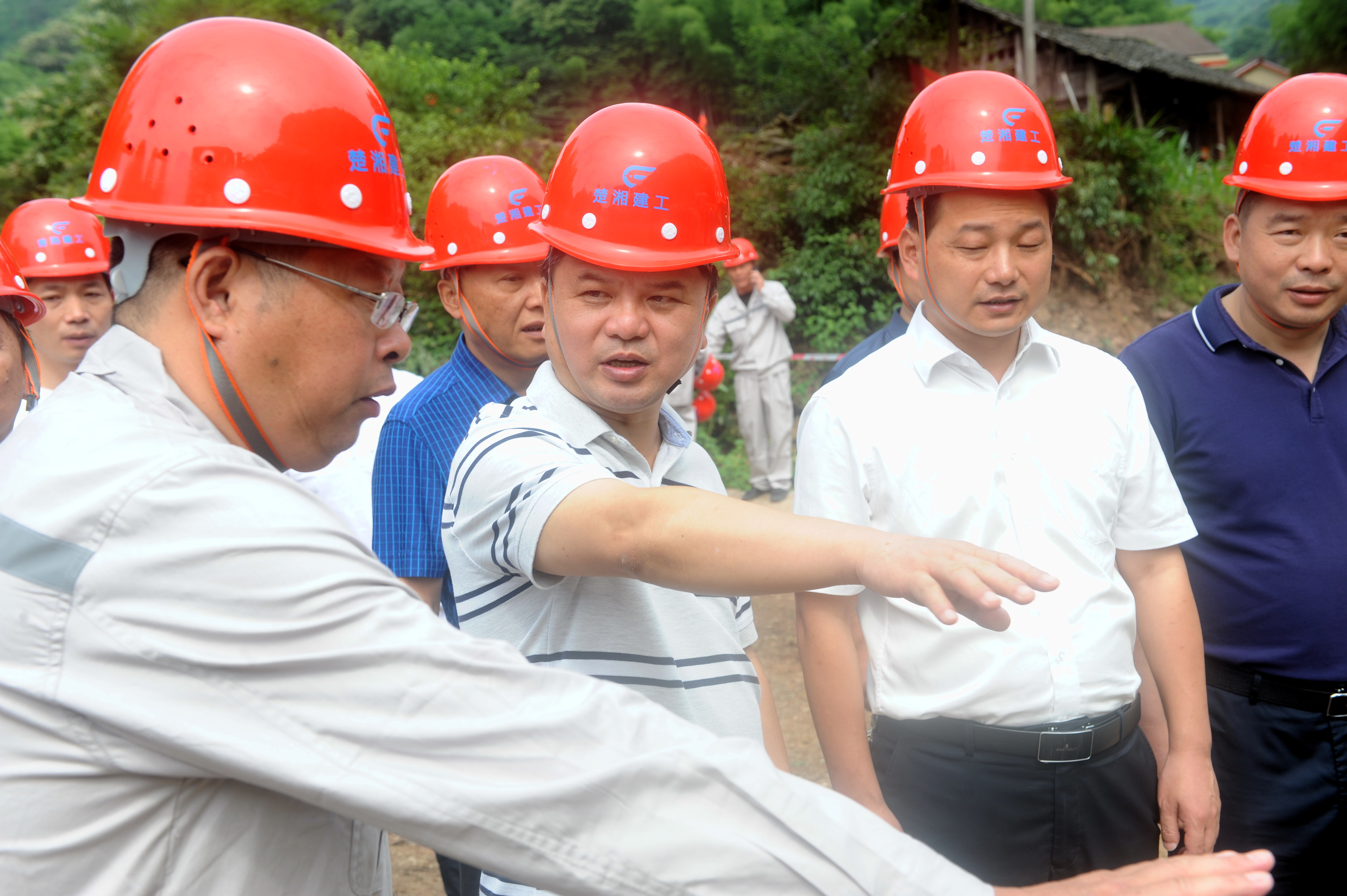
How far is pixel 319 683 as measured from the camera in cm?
A: 96

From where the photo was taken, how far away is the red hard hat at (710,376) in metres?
9.08

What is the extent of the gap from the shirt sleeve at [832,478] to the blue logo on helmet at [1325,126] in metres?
1.82

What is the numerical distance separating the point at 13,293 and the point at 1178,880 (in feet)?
11.2

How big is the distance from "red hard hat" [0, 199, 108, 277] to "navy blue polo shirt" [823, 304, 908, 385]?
11.4 ft

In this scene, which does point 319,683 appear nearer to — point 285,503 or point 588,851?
point 285,503

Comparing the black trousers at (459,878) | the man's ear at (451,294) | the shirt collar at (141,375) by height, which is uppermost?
the shirt collar at (141,375)

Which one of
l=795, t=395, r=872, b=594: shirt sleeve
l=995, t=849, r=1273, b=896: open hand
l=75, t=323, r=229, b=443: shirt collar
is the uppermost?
l=75, t=323, r=229, b=443: shirt collar

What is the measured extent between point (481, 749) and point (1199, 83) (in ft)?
101

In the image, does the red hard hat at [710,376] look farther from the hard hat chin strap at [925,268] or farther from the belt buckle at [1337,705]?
the belt buckle at [1337,705]

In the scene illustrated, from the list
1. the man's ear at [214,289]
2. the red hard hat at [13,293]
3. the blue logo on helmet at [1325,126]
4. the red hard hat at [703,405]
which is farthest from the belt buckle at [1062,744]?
the red hard hat at [703,405]

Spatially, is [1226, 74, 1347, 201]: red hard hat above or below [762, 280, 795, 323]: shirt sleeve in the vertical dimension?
above

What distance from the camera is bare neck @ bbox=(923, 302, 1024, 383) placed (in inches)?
95.1

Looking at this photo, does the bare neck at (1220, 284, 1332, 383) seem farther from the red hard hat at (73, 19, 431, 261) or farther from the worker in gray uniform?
the worker in gray uniform

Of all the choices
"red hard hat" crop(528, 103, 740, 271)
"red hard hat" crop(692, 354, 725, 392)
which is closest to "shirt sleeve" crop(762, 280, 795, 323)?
"red hard hat" crop(692, 354, 725, 392)
